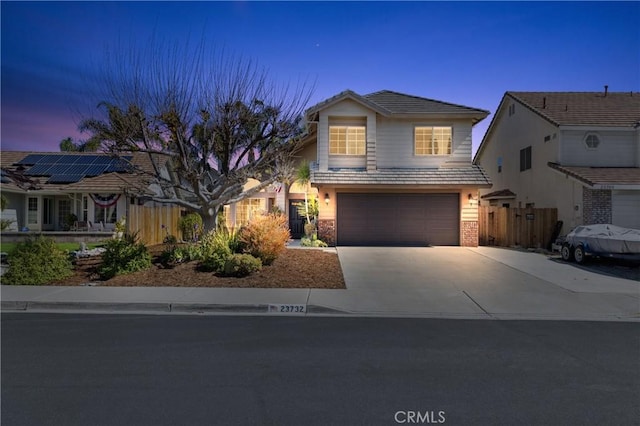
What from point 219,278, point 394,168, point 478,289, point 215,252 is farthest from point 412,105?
point 219,278

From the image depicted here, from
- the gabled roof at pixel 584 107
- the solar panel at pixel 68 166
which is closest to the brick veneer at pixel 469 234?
the gabled roof at pixel 584 107

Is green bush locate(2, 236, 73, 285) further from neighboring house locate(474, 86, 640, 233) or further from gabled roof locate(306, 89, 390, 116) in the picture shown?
neighboring house locate(474, 86, 640, 233)

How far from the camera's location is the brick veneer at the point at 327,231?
19.2 metres

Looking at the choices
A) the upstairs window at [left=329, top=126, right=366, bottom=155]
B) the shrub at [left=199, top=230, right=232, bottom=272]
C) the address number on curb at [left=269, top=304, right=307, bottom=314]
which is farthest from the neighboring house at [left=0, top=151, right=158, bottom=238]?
the address number on curb at [left=269, top=304, right=307, bottom=314]

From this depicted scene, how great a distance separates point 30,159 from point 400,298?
90.5 feet

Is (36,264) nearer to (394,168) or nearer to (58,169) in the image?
(394,168)

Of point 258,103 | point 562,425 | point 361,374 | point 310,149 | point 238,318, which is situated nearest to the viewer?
point 562,425

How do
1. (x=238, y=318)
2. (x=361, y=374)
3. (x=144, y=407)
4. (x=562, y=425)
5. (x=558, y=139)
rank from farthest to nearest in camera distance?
(x=558, y=139), (x=238, y=318), (x=361, y=374), (x=144, y=407), (x=562, y=425)

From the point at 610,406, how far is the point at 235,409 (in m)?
3.64

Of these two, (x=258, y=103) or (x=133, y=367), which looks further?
(x=258, y=103)

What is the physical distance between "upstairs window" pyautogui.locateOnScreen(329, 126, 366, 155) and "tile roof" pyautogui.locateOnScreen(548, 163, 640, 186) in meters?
8.76

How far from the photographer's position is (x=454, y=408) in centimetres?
412

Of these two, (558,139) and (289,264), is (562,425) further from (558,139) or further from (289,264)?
(558,139)

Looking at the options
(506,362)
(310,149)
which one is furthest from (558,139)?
(506,362)
